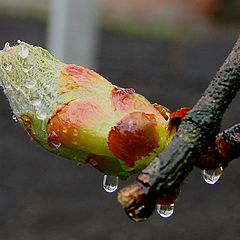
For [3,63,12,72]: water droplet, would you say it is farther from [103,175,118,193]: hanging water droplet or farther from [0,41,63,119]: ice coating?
[103,175,118,193]: hanging water droplet

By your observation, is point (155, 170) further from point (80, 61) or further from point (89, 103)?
point (80, 61)

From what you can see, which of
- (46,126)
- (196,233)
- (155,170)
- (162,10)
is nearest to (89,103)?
(46,126)

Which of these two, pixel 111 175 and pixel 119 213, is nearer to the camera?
pixel 111 175

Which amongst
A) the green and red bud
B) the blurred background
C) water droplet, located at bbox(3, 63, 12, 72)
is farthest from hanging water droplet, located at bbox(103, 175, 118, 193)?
the blurred background

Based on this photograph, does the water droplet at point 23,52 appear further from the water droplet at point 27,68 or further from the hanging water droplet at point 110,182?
the hanging water droplet at point 110,182

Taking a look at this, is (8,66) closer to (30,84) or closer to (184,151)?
(30,84)

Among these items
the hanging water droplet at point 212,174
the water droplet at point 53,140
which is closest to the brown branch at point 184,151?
the hanging water droplet at point 212,174
